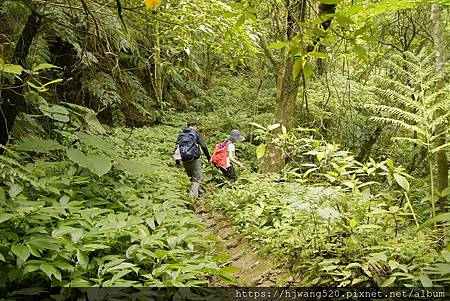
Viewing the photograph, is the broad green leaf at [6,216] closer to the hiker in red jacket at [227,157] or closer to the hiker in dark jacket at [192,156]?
the hiker in dark jacket at [192,156]

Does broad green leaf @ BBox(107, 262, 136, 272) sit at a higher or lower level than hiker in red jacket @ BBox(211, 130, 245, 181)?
higher

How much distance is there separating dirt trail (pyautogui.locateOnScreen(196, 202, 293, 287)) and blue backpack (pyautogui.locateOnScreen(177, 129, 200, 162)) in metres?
1.98

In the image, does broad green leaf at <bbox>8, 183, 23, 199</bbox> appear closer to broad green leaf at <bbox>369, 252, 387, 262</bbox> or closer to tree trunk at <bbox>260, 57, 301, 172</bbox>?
broad green leaf at <bbox>369, 252, 387, 262</bbox>

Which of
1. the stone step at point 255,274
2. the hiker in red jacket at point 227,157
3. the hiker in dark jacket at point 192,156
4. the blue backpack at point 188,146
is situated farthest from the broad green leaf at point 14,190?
the hiker in red jacket at point 227,157

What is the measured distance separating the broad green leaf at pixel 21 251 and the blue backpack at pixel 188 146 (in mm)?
4790

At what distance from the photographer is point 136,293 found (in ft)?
7.68

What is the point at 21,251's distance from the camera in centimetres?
219

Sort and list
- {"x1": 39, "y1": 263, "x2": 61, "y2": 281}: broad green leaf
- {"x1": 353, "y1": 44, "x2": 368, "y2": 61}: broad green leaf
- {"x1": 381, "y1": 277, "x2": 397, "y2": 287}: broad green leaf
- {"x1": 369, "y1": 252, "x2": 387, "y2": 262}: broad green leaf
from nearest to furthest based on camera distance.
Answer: {"x1": 353, "y1": 44, "x2": 368, "y2": 61}: broad green leaf → {"x1": 39, "y1": 263, "x2": 61, "y2": 281}: broad green leaf → {"x1": 381, "y1": 277, "x2": 397, "y2": 287}: broad green leaf → {"x1": 369, "y1": 252, "x2": 387, "y2": 262}: broad green leaf

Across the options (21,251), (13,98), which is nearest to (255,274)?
(21,251)

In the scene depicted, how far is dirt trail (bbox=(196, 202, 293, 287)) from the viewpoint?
340cm

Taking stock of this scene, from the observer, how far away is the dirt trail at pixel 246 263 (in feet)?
11.1

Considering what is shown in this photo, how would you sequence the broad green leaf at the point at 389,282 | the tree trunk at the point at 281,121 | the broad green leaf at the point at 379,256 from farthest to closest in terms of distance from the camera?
1. the tree trunk at the point at 281,121
2. the broad green leaf at the point at 379,256
3. the broad green leaf at the point at 389,282

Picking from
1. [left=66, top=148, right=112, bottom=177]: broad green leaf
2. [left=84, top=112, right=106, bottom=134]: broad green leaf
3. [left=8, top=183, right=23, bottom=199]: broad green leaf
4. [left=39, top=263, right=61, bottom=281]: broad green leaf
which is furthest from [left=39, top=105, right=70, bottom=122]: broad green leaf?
[left=39, top=263, right=61, bottom=281]: broad green leaf

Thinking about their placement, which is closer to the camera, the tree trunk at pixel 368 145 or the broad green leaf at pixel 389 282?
the broad green leaf at pixel 389 282
